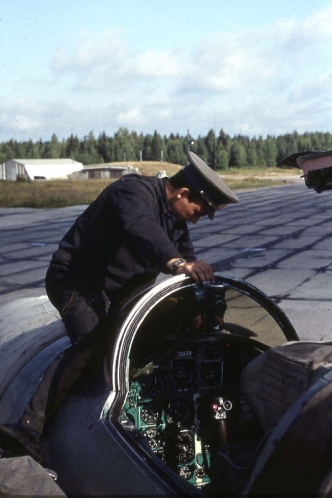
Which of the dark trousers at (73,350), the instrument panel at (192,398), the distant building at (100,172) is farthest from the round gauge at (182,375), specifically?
the distant building at (100,172)

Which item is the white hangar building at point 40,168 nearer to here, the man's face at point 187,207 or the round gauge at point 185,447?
the man's face at point 187,207

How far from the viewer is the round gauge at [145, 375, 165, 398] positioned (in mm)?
3594

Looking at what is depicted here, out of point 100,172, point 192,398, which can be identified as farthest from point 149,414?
point 100,172

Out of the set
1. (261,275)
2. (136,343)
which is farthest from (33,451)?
(261,275)

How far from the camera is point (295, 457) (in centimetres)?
230

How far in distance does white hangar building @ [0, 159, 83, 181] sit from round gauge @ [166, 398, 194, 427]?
13628cm

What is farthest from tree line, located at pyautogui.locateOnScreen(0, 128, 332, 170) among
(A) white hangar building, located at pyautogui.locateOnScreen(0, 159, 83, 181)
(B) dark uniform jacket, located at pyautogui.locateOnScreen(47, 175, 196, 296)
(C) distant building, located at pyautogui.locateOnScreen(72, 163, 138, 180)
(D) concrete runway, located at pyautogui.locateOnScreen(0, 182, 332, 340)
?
(B) dark uniform jacket, located at pyautogui.locateOnScreen(47, 175, 196, 296)

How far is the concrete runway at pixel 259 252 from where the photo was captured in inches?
448

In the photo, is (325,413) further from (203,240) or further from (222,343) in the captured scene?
(203,240)

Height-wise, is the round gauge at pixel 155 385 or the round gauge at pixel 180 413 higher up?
the round gauge at pixel 155 385

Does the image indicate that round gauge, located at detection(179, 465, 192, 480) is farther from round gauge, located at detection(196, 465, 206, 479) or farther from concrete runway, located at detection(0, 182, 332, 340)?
concrete runway, located at detection(0, 182, 332, 340)

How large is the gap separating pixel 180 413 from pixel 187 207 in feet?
3.73

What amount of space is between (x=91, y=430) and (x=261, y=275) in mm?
10848

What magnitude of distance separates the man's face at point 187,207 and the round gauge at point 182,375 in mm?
860
